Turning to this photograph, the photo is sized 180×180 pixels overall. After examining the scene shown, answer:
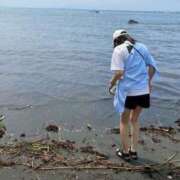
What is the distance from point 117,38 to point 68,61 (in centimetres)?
1504

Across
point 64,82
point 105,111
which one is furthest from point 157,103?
point 64,82

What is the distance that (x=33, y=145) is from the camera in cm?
741

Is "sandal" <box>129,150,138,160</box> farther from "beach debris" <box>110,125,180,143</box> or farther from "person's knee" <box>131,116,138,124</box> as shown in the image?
"beach debris" <box>110,125,180,143</box>

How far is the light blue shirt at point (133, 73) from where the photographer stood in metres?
6.39

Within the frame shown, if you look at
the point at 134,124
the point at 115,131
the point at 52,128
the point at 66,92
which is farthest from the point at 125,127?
the point at 66,92

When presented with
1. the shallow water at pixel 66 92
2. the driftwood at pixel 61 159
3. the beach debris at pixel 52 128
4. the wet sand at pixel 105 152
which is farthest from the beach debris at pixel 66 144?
the shallow water at pixel 66 92

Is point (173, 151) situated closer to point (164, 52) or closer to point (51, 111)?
point (51, 111)

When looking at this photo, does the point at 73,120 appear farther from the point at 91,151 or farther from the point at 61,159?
the point at 61,159

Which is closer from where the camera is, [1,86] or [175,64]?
[1,86]

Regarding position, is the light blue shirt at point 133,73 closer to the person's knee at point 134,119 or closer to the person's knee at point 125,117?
the person's knee at point 125,117

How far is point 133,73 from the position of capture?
6465 mm

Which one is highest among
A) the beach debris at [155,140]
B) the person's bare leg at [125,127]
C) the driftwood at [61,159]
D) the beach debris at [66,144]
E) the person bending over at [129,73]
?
the person bending over at [129,73]

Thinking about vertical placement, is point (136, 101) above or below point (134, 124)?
above

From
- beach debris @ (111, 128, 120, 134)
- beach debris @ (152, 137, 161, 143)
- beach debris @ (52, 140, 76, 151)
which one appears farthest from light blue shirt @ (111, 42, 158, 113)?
beach debris @ (111, 128, 120, 134)
